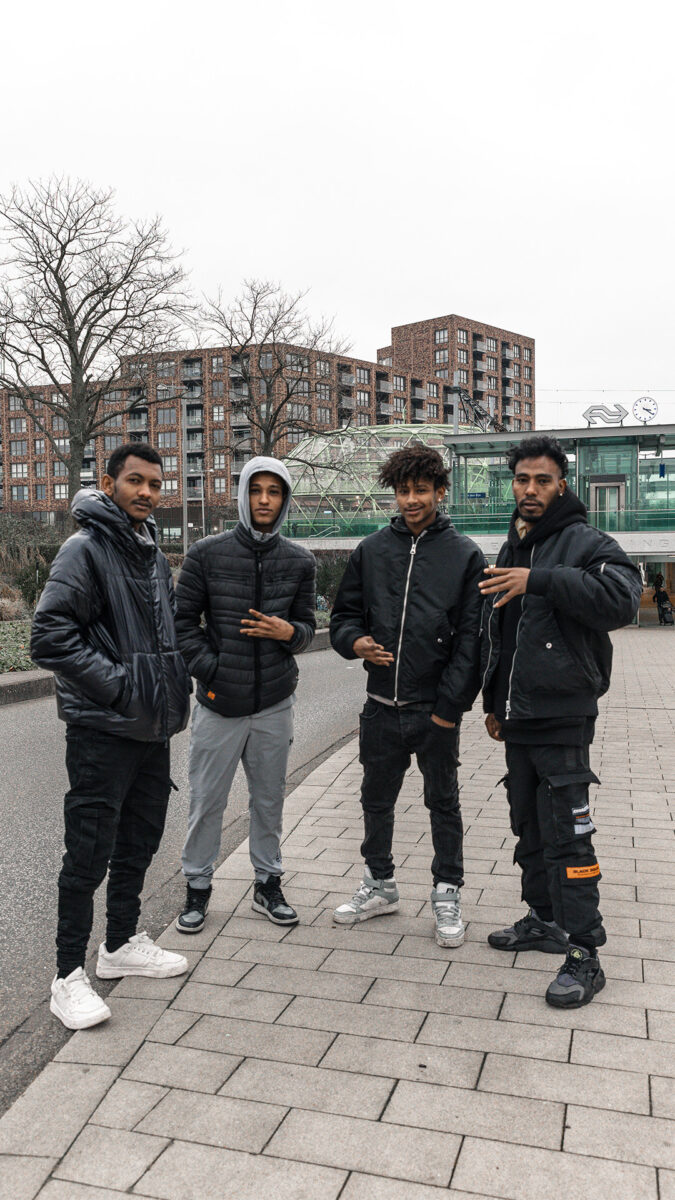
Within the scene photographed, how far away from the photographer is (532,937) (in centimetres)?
373

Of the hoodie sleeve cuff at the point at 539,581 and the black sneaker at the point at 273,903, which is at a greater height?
the hoodie sleeve cuff at the point at 539,581

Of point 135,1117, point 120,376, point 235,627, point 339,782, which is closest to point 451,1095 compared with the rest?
point 135,1117

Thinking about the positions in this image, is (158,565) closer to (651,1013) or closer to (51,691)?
(651,1013)

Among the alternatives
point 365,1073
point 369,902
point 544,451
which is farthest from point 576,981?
point 544,451

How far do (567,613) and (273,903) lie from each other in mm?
1795

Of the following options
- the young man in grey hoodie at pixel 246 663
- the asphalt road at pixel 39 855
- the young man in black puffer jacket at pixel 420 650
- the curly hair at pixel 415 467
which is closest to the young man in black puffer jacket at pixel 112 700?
the asphalt road at pixel 39 855

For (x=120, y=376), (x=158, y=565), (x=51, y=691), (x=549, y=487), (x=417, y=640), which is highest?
(x=120, y=376)

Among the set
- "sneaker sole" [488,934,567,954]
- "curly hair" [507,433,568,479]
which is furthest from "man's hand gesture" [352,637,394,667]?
"sneaker sole" [488,934,567,954]

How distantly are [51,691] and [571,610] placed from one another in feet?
32.6

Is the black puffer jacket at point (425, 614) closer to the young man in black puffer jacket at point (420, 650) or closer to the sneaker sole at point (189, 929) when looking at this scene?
the young man in black puffer jacket at point (420, 650)

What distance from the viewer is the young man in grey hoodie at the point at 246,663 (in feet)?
12.9

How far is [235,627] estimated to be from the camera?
3.96m

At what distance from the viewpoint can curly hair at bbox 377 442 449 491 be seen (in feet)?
12.6

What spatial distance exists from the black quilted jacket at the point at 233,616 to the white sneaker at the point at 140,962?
0.96 meters
